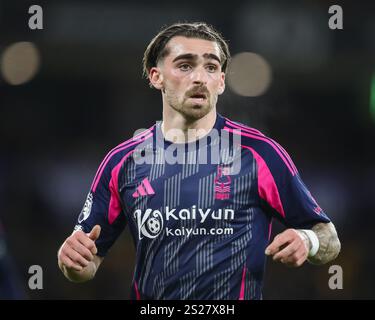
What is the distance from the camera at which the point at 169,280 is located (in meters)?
4.89

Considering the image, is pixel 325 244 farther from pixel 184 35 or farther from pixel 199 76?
pixel 184 35

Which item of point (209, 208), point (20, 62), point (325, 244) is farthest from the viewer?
point (20, 62)

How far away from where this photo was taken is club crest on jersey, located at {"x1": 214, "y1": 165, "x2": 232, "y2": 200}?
193 inches

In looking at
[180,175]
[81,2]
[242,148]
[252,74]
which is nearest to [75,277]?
[180,175]

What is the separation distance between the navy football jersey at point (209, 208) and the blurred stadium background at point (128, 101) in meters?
5.43

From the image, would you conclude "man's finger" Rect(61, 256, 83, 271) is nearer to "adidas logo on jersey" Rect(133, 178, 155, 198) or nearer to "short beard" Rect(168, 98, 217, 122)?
"adidas logo on jersey" Rect(133, 178, 155, 198)

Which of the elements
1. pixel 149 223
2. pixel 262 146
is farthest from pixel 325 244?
pixel 149 223

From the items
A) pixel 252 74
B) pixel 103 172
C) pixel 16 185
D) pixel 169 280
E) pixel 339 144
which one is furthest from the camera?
pixel 339 144

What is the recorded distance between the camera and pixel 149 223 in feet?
16.3

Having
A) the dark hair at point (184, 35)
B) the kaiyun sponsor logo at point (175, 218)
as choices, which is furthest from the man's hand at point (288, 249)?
the dark hair at point (184, 35)

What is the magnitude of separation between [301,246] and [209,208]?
28.4 inches

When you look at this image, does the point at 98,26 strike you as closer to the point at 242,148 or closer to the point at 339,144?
the point at 339,144

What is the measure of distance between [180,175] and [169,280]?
2.15 feet

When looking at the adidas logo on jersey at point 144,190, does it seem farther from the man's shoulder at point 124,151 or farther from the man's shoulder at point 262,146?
the man's shoulder at point 262,146
